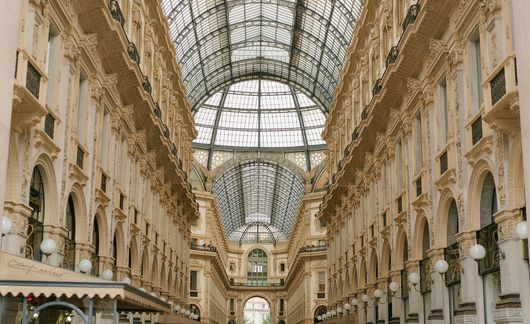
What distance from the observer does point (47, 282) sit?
14.3 metres

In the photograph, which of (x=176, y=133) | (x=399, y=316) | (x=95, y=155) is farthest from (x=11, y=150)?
(x=176, y=133)

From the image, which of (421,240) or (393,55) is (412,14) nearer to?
(393,55)

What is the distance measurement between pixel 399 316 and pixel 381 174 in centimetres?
757

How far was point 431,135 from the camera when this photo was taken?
2478 cm

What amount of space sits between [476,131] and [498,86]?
2.88 meters

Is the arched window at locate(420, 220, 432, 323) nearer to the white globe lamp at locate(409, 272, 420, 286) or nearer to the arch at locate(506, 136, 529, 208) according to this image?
the white globe lamp at locate(409, 272, 420, 286)

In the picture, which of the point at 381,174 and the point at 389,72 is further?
the point at 381,174

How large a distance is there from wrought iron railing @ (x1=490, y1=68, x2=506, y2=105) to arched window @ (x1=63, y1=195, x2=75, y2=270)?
485 inches

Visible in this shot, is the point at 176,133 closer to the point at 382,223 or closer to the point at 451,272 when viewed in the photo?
the point at 382,223

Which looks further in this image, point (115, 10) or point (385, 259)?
point (385, 259)

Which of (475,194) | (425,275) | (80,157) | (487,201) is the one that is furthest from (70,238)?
(487,201)

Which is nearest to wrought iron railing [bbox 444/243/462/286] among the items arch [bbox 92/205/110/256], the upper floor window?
the upper floor window

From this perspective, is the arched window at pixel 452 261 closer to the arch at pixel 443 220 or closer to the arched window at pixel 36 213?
the arch at pixel 443 220

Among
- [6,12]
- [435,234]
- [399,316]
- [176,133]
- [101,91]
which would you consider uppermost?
[176,133]
